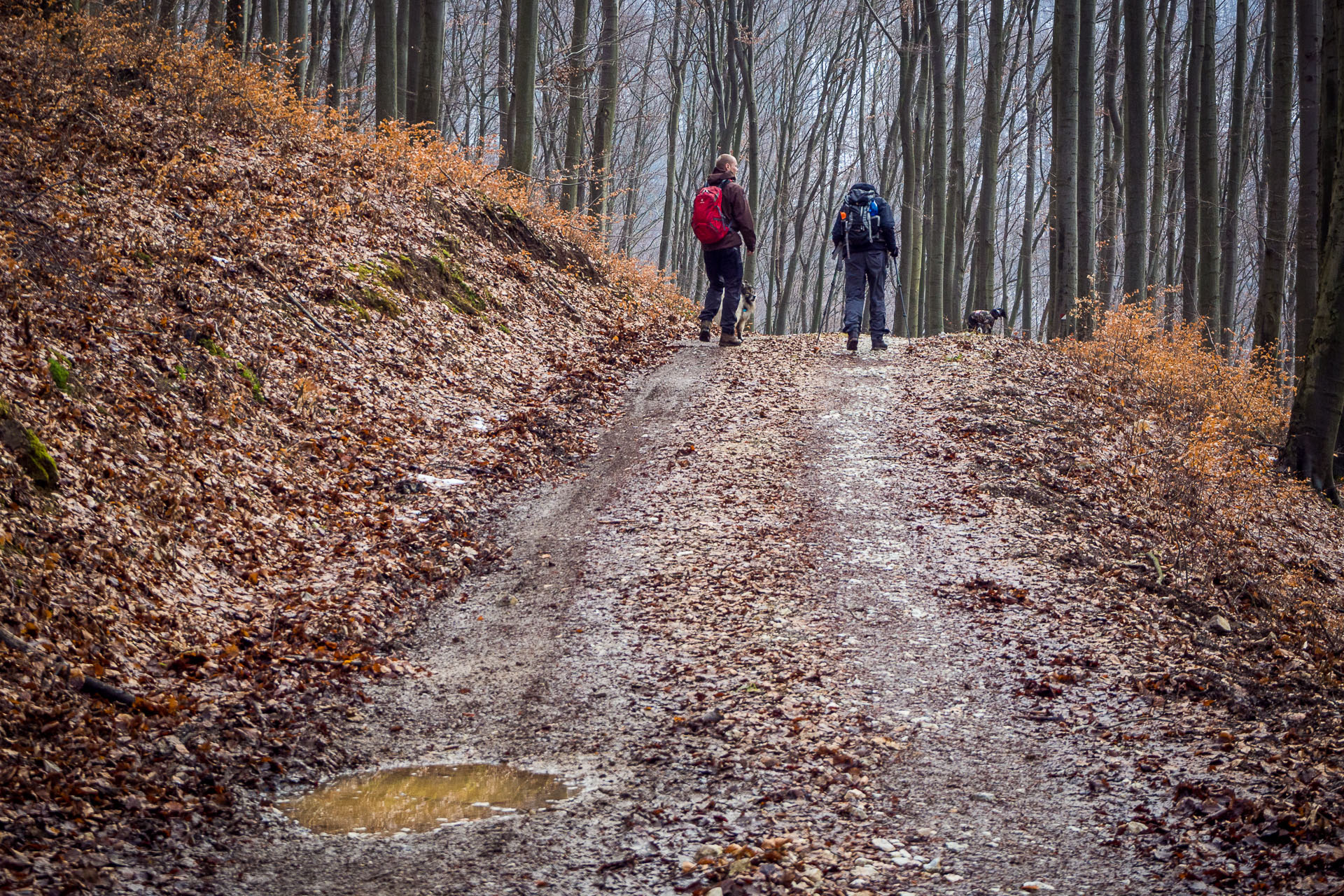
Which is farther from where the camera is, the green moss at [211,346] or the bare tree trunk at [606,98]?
the bare tree trunk at [606,98]

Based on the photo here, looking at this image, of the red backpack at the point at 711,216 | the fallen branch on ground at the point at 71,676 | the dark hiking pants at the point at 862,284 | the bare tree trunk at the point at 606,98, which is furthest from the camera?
the bare tree trunk at the point at 606,98

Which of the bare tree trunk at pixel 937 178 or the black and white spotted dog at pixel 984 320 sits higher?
the bare tree trunk at pixel 937 178

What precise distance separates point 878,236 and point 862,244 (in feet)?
0.80

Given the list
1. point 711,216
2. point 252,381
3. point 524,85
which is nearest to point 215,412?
point 252,381

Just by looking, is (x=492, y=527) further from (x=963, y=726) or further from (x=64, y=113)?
(x=64, y=113)

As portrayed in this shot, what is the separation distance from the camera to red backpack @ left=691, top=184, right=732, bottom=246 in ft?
41.8

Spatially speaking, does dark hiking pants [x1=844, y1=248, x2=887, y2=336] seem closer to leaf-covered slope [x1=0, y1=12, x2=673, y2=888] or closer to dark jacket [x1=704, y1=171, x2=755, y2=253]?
dark jacket [x1=704, y1=171, x2=755, y2=253]

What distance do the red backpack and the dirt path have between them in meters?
4.97

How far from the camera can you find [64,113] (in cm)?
880

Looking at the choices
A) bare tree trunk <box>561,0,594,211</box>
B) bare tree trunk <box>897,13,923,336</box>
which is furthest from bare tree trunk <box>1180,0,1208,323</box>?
bare tree trunk <box>561,0,594,211</box>

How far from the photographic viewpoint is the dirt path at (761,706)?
359cm

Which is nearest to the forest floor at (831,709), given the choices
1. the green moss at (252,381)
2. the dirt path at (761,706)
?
the dirt path at (761,706)

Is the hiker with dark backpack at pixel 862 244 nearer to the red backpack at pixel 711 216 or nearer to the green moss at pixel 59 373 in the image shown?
the red backpack at pixel 711 216

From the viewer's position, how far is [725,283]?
13.6 metres
